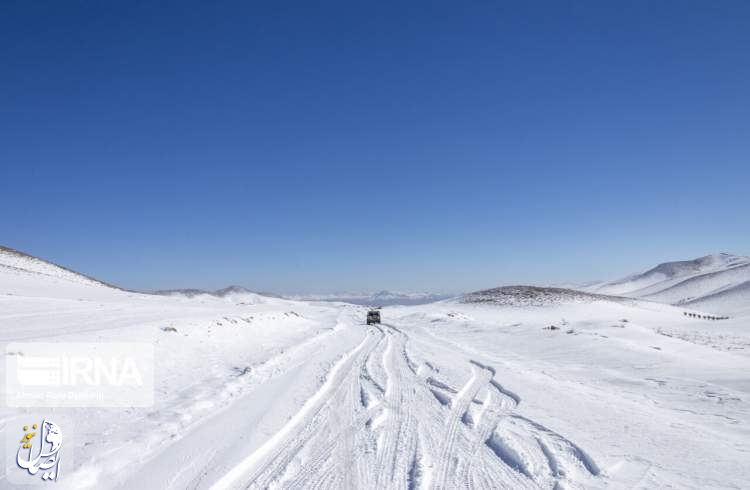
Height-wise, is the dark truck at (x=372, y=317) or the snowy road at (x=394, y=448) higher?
the dark truck at (x=372, y=317)

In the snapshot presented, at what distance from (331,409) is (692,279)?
105765mm

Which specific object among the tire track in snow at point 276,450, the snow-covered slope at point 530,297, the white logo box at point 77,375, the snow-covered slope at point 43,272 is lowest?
the tire track in snow at point 276,450

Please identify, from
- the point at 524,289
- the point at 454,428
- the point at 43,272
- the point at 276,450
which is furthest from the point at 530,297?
the point at 43,272

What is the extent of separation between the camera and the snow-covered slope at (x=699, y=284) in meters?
59.4

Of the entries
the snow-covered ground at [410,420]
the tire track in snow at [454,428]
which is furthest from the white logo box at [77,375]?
the tire track in snow at [454,428]

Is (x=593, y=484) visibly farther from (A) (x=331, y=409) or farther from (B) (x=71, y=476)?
(B) (x=71, y=476)

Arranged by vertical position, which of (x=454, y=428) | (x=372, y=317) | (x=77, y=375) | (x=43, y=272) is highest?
(x=43, y=272)

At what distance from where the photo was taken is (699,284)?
277ft

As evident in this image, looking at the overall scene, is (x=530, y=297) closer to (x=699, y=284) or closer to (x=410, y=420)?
(x=699, y=284)

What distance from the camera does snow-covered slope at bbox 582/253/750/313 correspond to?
59.4 m

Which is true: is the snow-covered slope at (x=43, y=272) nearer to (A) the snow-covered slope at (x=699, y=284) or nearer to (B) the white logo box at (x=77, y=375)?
(B) the white logo box at (x=77, y=375)

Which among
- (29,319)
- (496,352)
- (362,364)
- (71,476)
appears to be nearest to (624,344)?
(496,352)

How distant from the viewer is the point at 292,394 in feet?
28.0

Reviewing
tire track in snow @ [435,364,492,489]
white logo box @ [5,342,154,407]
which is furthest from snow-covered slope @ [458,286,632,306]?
white logo box @ [5,342,154,407]
